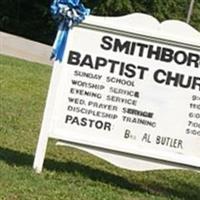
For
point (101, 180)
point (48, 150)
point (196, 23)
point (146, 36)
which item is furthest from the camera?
point (196, 23)

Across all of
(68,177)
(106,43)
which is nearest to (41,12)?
(68,177)

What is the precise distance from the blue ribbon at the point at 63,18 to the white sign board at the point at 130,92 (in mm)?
62

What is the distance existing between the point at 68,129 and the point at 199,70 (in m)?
1.31

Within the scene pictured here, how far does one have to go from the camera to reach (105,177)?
7.72 meters

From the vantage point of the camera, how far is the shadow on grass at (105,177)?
295 inches

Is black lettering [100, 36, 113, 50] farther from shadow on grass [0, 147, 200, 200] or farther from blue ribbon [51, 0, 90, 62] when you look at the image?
shadow on grass [0, 147, 200, 200]

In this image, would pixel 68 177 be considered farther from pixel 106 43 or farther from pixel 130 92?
pixel 106 43

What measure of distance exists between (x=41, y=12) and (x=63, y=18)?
4295cm

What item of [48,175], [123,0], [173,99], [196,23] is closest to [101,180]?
[48,175]

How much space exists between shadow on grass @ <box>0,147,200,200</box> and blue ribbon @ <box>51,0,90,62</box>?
3.89 ft

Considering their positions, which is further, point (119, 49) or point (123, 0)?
point (123, 0)

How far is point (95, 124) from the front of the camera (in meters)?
7.15

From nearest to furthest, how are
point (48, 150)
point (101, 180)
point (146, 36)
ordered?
point (146, 36), point (101, 180), point (48, 150)

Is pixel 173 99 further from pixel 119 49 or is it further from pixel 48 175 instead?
pixel 48 175
